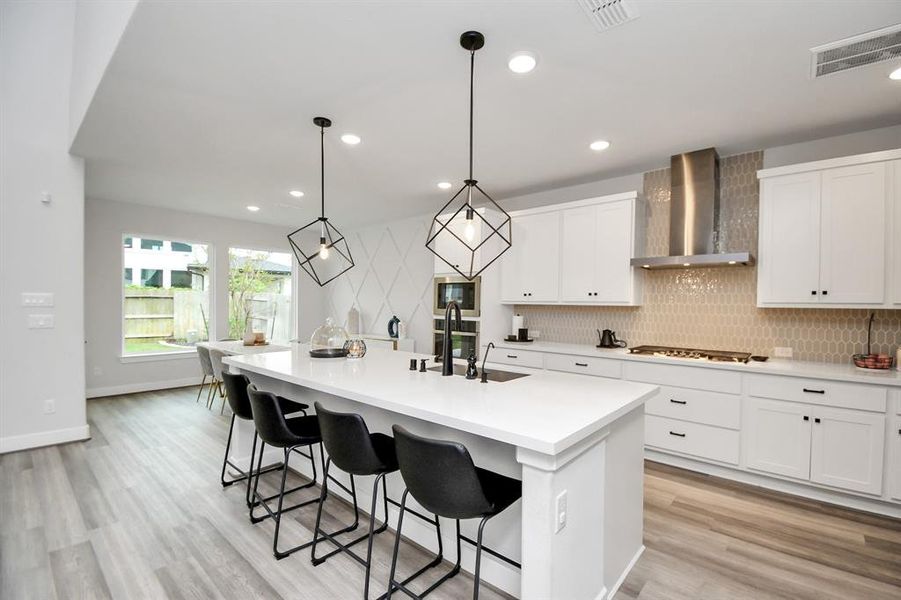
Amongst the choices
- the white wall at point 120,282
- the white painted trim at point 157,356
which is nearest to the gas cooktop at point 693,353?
the white wall at point 120,282

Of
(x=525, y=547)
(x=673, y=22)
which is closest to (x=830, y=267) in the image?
(x=673, y=22)

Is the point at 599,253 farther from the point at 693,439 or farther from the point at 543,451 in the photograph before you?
the point at 543,451

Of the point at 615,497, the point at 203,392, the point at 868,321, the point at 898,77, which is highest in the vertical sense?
the point at 898,77

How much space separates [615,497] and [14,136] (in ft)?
17.7

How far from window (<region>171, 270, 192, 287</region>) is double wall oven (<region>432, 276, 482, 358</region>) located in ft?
12.9

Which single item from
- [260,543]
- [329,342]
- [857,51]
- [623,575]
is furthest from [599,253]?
[260,543]

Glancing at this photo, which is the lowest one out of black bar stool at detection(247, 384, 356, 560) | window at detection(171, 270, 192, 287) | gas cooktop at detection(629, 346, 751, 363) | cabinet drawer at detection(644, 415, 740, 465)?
cabinet drawer at detection(644, 415, 740, 465)

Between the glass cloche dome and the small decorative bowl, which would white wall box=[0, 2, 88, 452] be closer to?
the glass cloche dome

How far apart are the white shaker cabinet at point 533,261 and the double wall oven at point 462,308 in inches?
14.0

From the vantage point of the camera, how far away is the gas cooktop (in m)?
3.28

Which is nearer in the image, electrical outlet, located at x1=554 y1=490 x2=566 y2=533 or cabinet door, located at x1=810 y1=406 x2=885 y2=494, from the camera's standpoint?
electrical outlet, located at x1=554 y1=490 x2=566 y2=533

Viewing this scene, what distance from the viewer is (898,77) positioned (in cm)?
232

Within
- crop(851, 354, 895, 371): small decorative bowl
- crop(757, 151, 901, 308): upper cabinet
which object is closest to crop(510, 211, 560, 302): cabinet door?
crop(757, 151, 901, 308): upper cabinet

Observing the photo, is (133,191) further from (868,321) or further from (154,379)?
(868,321)
